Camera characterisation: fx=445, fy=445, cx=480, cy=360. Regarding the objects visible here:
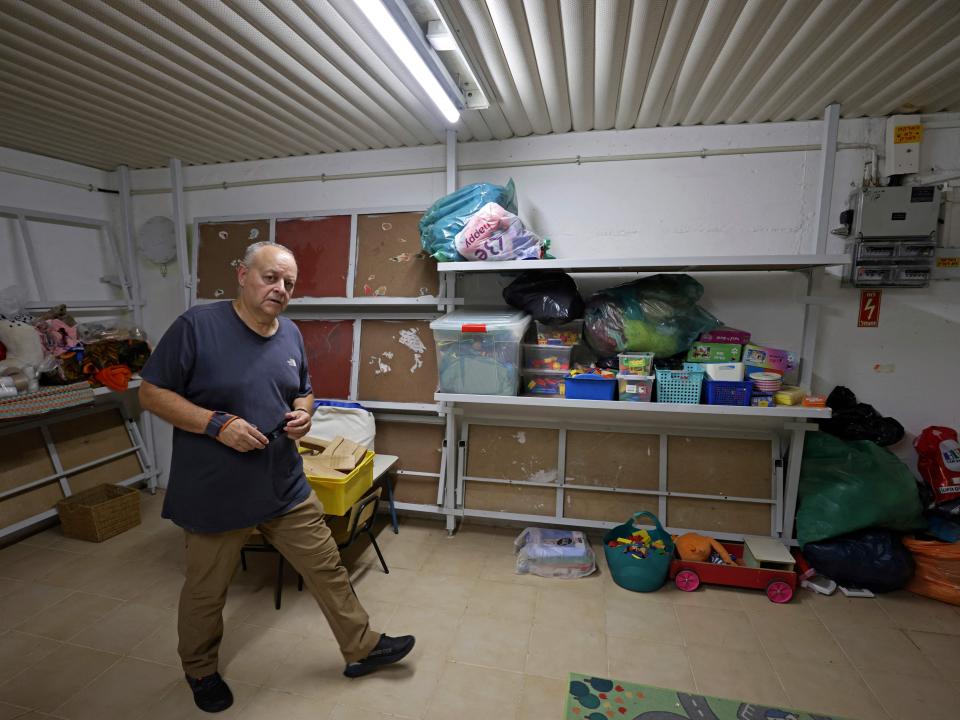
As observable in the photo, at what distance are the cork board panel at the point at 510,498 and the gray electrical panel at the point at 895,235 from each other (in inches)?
91.4

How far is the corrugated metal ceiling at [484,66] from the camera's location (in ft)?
6.02

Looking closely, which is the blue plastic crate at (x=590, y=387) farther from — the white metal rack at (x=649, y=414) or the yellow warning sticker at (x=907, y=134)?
the yellow warning sticker at (x=907, y=134)

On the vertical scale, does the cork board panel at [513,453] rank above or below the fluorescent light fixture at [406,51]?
below

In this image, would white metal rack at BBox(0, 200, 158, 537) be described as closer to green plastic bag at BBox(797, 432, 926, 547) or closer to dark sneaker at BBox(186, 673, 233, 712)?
dark sneaker at BBox(186, 673, 233, 712)

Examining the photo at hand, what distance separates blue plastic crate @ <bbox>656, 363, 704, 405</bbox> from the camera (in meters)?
2.47

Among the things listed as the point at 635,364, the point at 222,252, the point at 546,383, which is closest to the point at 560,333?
the point at 546,383

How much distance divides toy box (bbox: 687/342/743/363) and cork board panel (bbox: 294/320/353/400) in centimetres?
231

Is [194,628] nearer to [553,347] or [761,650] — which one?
[553,347]

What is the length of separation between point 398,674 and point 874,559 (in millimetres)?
2574

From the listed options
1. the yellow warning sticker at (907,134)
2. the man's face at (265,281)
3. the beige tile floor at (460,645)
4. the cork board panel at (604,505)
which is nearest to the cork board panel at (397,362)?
the beige tile floor at (460,645)

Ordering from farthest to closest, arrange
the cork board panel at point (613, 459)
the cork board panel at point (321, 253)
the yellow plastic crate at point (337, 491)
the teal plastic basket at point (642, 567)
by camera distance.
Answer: the cork board panel at point (321, 253) < the cork board panel at point (613, 459) < the teal plastic basket at point (642, 567) < the yellow plastic crate at point (337, 491)

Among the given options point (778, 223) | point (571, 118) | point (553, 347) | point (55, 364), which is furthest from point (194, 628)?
point (778, 223)

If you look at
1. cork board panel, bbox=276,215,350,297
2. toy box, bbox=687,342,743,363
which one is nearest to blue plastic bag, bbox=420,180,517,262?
cork board panel, bbox=276,215,350,297

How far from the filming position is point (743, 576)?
8.23ft
